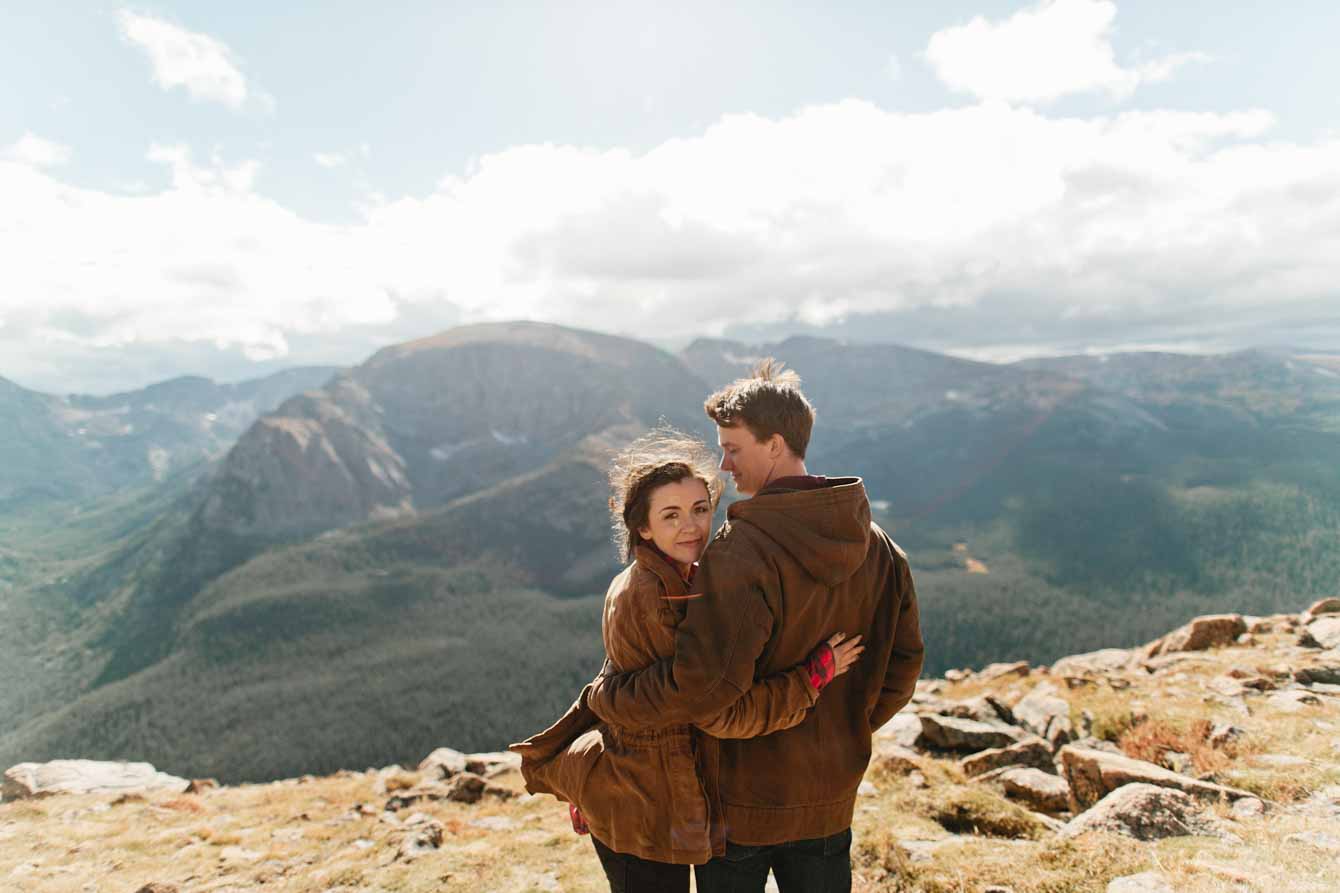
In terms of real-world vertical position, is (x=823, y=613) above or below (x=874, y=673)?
above

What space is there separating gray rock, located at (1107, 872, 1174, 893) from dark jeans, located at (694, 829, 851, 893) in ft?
12.3

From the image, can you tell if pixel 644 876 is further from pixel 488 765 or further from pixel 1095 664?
pixel 1095 664

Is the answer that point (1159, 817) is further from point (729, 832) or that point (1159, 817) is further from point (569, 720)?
point (569, 720)

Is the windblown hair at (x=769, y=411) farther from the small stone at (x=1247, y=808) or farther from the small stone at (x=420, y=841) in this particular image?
the small stone at (x=420, y=841)

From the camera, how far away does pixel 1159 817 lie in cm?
778

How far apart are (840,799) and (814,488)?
7.02ft

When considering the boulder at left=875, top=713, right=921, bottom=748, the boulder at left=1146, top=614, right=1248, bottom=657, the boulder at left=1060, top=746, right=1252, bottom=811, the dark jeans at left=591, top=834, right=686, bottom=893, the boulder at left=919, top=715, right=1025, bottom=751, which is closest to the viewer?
the dark jeans at left=591, top=834, right=686, bottom=893

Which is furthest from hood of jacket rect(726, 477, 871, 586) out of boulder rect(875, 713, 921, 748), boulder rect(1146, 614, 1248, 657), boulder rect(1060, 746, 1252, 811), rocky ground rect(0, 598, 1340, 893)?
boulder rect(1146, 614, 1248, 657)

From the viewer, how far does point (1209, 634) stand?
1827 cm

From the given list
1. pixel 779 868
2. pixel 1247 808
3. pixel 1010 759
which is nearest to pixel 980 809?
pixel 1010 759

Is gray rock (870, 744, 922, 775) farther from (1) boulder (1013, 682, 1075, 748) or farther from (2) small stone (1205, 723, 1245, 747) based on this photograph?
(2) small stone (1205, 723, 1245, 747)

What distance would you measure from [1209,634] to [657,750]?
67.6 ft

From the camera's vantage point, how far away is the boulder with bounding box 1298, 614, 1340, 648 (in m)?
15.5

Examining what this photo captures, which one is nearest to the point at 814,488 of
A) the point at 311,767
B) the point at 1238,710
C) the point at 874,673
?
the point at 874,673
